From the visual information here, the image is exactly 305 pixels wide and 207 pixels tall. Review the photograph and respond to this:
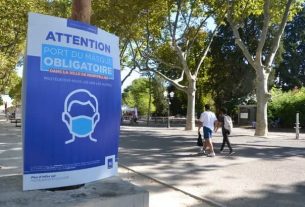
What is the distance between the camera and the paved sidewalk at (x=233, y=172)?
8.41 meters

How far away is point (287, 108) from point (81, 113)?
3353 cm

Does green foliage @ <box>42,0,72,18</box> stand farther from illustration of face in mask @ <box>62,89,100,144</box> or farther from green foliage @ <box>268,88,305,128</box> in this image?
illustration of face in mask @ <box>62,89,100,144</box>

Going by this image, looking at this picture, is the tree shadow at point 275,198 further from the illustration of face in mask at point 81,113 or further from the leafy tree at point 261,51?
the leafy tree at point 261,51

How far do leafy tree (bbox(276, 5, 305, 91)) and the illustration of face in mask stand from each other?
52822 millimetres

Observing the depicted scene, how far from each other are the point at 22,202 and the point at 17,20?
1810 cm

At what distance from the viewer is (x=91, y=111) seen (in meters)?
6.01

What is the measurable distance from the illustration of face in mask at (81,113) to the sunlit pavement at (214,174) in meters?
2.38

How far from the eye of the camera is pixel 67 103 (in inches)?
226

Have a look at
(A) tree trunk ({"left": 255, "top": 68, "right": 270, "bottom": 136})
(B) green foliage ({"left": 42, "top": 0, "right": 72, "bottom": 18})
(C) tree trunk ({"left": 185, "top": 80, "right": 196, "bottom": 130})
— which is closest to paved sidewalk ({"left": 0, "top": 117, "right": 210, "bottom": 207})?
(A) tree trunk ({"left": 255, "top": 68, "right": 270, "bottom": 136})

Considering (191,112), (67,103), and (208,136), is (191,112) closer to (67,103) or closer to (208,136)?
(208,136)

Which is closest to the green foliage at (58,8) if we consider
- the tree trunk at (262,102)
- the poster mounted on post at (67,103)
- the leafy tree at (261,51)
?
the leafy tree at (261,51)

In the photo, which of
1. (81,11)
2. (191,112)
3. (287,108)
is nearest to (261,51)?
(191,112)

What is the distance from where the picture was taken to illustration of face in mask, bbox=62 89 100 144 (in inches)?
227

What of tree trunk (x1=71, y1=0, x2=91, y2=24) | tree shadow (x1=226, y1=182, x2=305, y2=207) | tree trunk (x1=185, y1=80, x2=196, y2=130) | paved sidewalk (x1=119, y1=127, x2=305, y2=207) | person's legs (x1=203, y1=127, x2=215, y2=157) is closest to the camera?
tree trunk (x1=71, y1=0, x2=91, y2=24)
